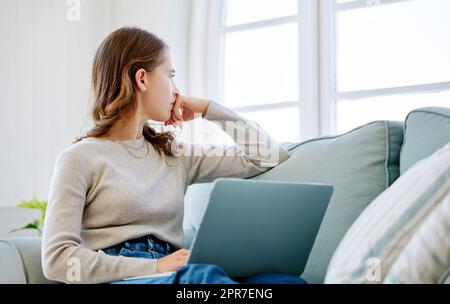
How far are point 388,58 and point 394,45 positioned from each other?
0.19ft

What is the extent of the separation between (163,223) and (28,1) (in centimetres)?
178

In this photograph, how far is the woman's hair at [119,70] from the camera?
70.1 inches

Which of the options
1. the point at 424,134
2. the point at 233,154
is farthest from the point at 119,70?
the point at 424,134

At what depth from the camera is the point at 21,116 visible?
10.0ft

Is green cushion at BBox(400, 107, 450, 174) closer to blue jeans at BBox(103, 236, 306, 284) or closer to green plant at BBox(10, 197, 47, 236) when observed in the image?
blue jeans at BBox(103, 236, 306, 284)

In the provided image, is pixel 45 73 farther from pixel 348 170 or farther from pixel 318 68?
pixel 348 170

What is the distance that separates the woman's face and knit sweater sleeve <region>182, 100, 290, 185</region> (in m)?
0.13

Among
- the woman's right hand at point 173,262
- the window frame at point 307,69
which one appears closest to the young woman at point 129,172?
the woman's right hand at point 173,262

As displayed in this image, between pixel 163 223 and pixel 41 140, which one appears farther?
pixel 41 140

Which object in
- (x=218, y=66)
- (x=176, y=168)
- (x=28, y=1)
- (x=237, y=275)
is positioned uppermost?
(x=28, y=1)

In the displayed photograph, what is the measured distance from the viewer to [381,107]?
2.82m

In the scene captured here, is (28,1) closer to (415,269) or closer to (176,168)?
(176,168)

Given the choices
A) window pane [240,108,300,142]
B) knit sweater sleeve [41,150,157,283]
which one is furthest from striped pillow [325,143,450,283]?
window pane [240,108,300,142]

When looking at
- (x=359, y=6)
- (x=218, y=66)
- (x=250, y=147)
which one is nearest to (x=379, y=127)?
(x=250, y=147)
